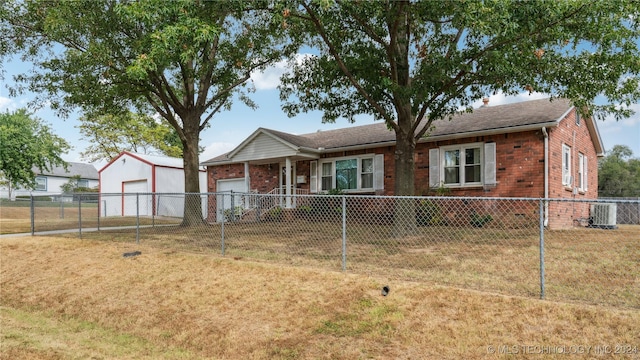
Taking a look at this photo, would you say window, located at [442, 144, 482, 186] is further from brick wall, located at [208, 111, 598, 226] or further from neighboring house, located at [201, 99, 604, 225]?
brick wall, located at [208, 111, 598, 226]

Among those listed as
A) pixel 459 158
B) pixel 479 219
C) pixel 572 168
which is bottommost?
pixel 479 219

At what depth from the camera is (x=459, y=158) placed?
583 inches

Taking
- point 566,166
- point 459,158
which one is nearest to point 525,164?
point 459,158

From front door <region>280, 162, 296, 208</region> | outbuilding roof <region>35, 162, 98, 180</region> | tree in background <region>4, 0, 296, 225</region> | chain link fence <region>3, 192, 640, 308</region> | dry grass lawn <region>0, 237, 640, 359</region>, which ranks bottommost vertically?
dry grass lawn <region>0, 237, 640, 359</region>

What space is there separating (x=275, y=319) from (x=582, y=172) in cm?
1568

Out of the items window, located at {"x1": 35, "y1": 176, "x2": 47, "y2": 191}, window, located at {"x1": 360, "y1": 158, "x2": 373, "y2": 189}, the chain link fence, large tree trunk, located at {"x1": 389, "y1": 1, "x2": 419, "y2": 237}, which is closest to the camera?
the chain link fence

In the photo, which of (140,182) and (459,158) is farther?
(140,182)

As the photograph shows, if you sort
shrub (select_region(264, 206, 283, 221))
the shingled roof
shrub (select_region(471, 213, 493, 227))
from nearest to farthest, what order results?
shrub (select_region(471, 213, 493, 227)) < the shingled roof < shrub (select_region(264, 206, 283, 221))

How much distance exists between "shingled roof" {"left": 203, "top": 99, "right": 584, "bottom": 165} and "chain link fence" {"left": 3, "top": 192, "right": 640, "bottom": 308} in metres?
2.35

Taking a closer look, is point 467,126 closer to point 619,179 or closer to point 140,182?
point 140,182

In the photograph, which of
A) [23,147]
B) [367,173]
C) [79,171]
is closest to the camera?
[367,173]

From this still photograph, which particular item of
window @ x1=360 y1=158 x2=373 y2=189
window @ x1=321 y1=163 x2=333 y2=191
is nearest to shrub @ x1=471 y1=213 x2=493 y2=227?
window @ x1=360 y1=158 x2=373 y2=189

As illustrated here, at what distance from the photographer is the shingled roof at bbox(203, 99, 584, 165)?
13.5m

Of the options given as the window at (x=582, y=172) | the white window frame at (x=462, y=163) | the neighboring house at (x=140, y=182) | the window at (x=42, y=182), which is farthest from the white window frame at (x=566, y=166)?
the window at (x=42, y=182)
